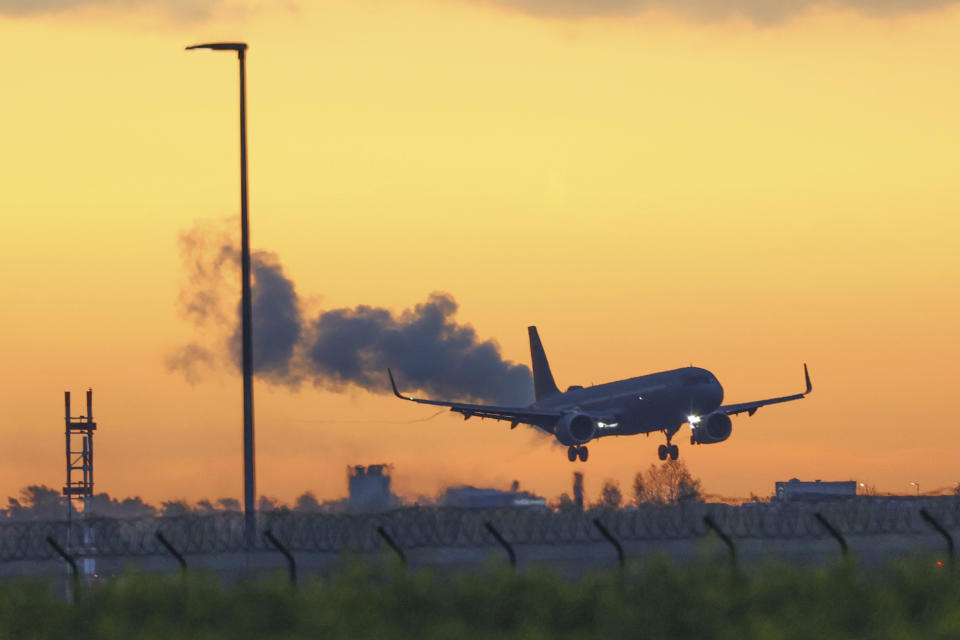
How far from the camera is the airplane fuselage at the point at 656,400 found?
293 ft

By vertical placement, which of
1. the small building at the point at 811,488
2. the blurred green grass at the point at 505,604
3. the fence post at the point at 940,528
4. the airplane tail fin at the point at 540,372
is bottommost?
the blurred green grass at the point at 505,604

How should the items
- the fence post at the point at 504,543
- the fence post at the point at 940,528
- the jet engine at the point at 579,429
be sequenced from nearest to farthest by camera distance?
1. the fence post at the point at 940,528
2. the fence post at the point at 504,543
3. the jet engine at the point at 579,429

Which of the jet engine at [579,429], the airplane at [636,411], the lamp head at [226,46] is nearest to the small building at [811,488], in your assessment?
the airplane at [636,411]

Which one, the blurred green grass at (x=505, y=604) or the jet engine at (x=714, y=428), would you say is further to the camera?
the jet engine at (x=714, y=428)

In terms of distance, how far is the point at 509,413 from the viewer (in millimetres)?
99125

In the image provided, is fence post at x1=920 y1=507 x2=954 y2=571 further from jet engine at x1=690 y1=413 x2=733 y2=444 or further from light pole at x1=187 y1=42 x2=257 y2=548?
jet engine at x1=690 y1=413 x2=733 y2=444

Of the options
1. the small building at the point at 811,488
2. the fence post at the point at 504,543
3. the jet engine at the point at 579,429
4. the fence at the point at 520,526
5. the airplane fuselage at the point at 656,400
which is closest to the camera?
the fence post at the point at 504,543

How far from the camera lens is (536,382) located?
125 m

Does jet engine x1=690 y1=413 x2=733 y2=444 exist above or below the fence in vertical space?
above

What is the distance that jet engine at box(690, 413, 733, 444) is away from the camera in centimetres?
9156

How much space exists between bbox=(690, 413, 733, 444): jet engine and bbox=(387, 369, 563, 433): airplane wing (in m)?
9.39

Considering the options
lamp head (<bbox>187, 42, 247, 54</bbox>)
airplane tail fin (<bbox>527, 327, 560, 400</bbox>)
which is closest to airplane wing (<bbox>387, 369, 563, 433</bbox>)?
airplane tail fin (<bbox>527, 327, 560, 400</bbox>)

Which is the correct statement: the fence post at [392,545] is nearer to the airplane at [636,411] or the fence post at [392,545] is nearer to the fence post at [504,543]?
the fence post at [504,543]

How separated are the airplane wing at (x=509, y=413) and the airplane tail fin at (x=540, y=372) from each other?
22.5 meters
